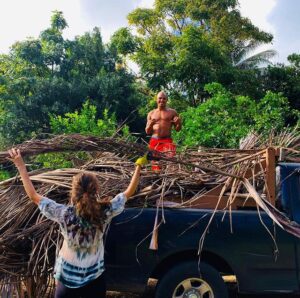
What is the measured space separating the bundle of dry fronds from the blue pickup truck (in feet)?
0.61

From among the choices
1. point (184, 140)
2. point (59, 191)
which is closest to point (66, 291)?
point (59, 191)

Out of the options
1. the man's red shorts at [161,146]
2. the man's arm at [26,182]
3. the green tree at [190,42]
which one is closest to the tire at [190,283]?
the man's red shorts at [161,146]

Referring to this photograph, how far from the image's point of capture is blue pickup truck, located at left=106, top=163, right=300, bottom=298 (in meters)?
4.23

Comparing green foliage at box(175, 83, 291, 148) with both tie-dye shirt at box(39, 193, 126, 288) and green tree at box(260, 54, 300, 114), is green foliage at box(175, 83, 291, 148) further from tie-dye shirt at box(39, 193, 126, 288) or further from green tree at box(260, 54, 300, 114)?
tie-dye shirt at box(39, 193, 126, 288)

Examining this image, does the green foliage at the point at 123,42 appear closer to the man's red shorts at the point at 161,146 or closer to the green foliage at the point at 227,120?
the green foliage at the point at 227,120

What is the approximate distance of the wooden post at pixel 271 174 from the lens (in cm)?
456

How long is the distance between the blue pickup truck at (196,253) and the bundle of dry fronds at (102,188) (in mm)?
185

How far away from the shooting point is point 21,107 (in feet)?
49.6

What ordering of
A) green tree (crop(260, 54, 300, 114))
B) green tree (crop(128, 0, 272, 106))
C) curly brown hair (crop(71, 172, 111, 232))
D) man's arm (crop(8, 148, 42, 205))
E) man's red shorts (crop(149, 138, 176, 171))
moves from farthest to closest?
1. green tree (crop(260, 54, 300, 114))
2. green tree (crop(128, 0, 272, 106))
3. man's red shorts (crop(149, 138, 176, 171))
4. man's arm (crop(8, 148, 42, 205))
5. curly brown hair (crop(71, 172, 111, 232))

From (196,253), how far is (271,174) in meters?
1.08

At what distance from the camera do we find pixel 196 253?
14.3ft

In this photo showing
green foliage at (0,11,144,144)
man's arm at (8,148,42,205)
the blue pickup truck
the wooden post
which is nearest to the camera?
man's arm at (8,148,42,205)

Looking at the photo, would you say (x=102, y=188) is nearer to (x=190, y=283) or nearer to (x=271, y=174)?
(x=190, y=283)

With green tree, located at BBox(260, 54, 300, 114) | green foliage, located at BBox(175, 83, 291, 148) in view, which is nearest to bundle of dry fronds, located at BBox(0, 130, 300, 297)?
green foliage, located at BBox(175, 83, 291, 148)
